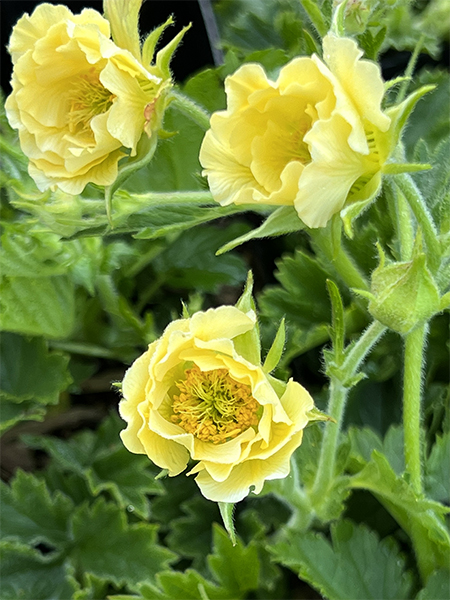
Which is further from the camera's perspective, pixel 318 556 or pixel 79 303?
pixel 79 303

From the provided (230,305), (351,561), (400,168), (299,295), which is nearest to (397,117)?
(400,168)

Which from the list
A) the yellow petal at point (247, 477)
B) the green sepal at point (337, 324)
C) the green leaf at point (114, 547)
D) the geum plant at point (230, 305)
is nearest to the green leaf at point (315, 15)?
the geum plant at point (230, 305)

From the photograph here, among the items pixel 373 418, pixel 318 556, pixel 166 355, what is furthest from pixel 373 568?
pixel 166 355

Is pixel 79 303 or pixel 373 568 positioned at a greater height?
pixel 79 303

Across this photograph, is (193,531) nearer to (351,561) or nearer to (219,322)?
(351,561)

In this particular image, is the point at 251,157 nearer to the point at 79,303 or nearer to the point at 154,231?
the point at 154,231

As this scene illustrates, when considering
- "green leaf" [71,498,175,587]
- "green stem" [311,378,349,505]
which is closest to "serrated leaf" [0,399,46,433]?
"green leaf" [71,498,175,587]

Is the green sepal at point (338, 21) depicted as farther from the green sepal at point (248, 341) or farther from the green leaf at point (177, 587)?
the green leaf at point (177, 587)
